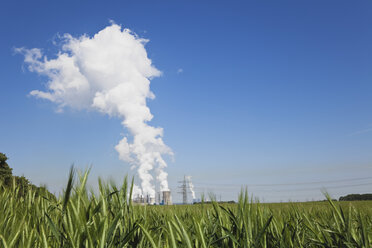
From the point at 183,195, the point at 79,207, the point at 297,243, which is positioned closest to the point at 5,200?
the point at 79,207

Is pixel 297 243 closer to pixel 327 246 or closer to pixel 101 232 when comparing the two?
pixel 327 246

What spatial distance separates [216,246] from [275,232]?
794mm

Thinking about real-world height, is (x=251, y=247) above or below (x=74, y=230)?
below

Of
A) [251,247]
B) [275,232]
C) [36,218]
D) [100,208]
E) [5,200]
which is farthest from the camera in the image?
[5,200]

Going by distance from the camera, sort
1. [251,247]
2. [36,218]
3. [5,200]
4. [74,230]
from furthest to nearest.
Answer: [5,200] < [36,218] < [251,247] < [74,230]

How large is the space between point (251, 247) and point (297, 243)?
1013 millimetres

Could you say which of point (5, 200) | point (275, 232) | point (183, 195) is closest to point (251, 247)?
point (275, 232)

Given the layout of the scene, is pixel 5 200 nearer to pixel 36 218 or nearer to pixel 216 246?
pixel 36 218

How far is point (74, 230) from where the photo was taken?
7.06 feet

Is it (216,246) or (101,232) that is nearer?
(101,232)

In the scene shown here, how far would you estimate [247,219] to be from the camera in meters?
2.43

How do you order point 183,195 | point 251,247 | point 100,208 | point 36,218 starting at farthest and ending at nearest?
point 183,195, point 36,218, point 100,208, point 251,247

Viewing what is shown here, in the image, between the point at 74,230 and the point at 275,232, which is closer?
the point at 74,230

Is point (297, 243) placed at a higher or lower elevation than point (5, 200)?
lower
